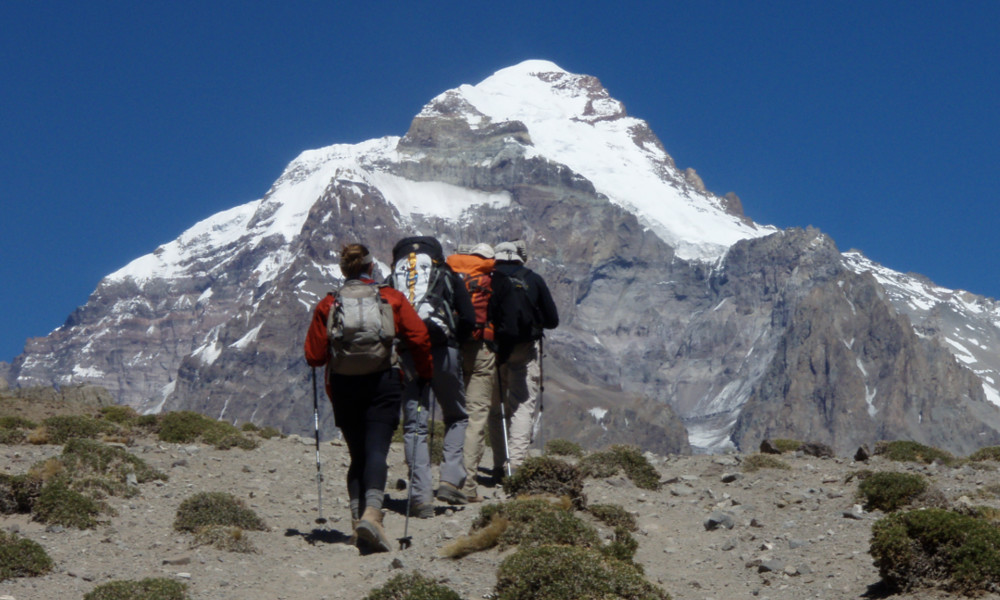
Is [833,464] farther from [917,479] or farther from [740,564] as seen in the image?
[740,564]

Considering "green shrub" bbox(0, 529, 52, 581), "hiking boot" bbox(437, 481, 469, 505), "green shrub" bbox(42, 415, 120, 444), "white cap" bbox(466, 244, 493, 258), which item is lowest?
"green shrub" bbox(0, 529, 52, 581)

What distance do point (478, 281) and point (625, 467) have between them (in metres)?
3.78

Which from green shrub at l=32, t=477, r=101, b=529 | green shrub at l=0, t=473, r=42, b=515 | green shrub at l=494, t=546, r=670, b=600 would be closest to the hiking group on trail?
green shrub at l=494, t=546, r=670, b=600

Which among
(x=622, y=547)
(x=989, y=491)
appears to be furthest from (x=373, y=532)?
(x=989, y=491)

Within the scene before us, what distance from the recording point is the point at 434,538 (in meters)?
12.9

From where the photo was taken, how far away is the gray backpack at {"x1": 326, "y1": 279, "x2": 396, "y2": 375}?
40.0 ft

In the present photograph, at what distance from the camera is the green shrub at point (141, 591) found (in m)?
10.1

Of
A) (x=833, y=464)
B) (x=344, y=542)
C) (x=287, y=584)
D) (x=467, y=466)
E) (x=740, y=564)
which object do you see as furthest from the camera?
(x=833, y=464)

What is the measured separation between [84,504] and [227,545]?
2094 millimetres

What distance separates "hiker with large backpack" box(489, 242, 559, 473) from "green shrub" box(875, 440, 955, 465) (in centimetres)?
660

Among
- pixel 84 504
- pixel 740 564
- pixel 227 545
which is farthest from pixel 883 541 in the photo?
pixel 84 504

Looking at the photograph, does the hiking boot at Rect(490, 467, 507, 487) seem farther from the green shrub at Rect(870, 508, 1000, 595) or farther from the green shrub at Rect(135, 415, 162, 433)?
the green shrub at Rect(135, 415, 162, 433)

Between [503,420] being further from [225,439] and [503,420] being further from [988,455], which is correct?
[988,455]

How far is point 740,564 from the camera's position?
40.6 ft
